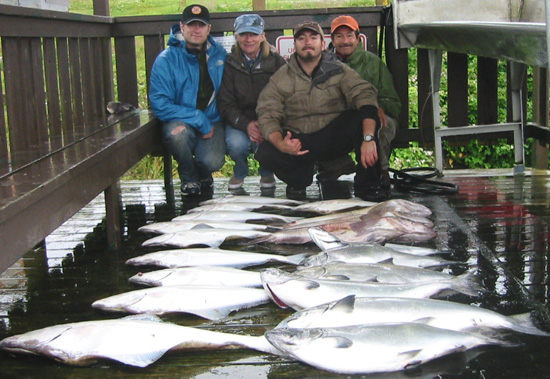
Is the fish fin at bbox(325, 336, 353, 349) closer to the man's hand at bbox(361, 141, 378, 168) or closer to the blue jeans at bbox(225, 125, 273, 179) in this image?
the man's hand at bbox(361, 141, 378, 168)

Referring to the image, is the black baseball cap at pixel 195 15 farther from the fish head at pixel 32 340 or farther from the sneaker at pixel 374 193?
the fish head at pixel 32 340

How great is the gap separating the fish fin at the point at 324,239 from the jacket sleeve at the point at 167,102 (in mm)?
2327

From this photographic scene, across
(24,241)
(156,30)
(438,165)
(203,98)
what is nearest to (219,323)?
(24,241)

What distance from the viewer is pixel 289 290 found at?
3.33 meters

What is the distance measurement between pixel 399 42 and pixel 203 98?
1.91 m

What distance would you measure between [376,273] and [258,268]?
0.76 m

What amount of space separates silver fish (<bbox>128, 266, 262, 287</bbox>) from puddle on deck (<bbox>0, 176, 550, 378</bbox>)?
218mm

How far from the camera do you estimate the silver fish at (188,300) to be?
3404 millimetres

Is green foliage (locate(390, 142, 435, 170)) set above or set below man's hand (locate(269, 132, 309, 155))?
below

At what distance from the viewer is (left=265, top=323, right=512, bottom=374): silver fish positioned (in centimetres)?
272

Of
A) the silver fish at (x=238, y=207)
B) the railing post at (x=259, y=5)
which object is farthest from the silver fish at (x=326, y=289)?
the railing post at (x=259, y=5)

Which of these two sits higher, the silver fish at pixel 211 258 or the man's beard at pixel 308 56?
the man's beard at pixel 308 56

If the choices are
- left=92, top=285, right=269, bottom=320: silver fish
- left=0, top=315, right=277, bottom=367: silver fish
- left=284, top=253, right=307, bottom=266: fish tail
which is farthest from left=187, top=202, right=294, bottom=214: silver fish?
left=0, top=315, right=277, bottom=367: silver fish

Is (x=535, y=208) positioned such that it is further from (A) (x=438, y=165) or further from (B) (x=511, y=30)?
(B) (x=511, y=30)
